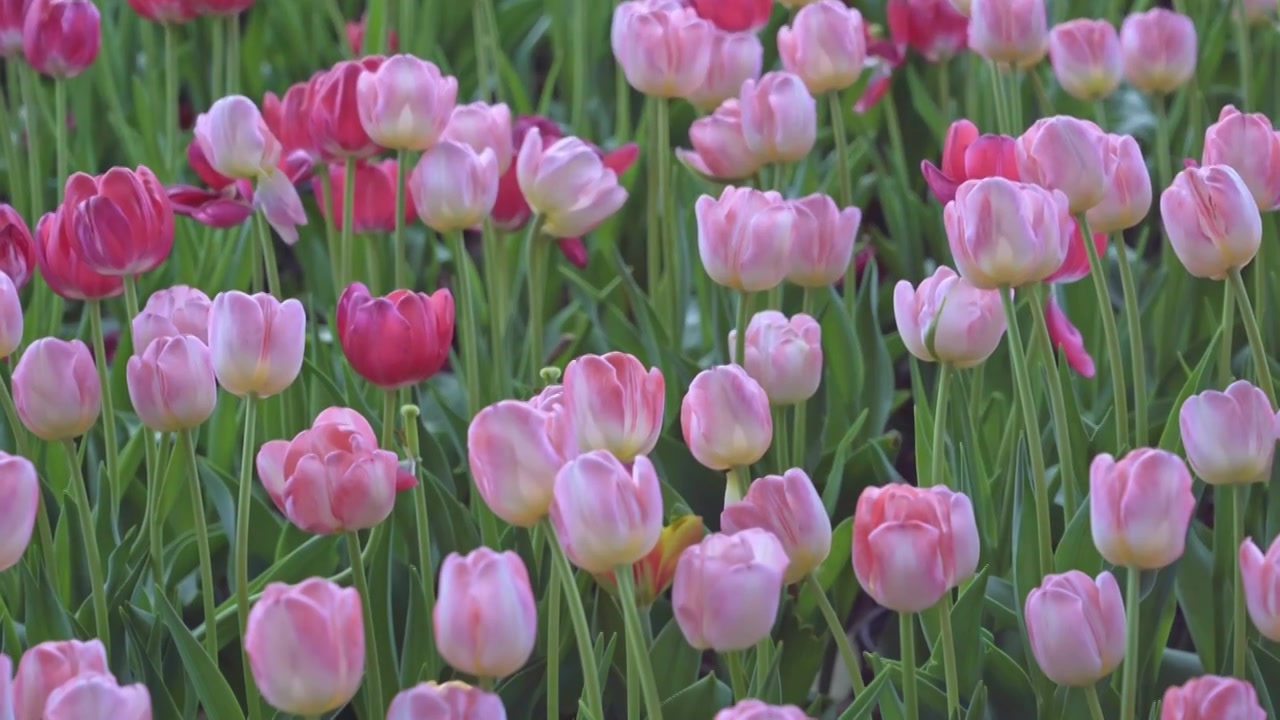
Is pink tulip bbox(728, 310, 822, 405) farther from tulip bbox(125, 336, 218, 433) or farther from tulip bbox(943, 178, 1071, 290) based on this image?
tulip bbox(125, 336, 218, 433)

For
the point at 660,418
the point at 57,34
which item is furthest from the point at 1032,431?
the point at 57,34

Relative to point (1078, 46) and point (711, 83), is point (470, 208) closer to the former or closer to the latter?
point (711, 83)

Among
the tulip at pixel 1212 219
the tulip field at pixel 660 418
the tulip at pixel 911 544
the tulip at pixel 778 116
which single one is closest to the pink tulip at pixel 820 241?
the tulip field at pixel 660 418

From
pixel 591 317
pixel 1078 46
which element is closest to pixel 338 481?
pixel 591 317

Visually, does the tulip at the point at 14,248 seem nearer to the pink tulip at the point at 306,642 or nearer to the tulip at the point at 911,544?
the pink tulip at the point at 306,642

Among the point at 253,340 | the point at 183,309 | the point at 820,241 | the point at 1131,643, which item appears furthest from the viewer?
the point at 820,241

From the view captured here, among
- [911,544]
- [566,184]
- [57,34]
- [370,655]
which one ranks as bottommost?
[370,655]

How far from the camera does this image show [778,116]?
112cm

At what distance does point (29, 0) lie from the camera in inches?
51.1

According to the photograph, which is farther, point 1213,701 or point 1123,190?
point 1123,190

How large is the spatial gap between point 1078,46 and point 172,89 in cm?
84

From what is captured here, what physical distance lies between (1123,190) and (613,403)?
14.2 inches

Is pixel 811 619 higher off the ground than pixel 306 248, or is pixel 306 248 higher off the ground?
pixel 306 248

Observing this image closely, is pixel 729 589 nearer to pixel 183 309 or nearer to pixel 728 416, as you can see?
pixel 728 416
